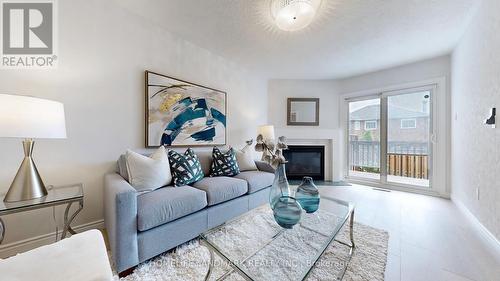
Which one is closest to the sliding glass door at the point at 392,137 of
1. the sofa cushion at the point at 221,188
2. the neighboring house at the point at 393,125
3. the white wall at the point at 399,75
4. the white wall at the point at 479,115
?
the neighboring house at the point at 393,125

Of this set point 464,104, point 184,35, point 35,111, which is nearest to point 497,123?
A: point 464,104

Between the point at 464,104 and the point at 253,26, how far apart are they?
278 cm

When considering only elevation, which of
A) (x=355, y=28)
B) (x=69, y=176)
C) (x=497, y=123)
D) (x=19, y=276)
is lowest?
(x=19, y=276)

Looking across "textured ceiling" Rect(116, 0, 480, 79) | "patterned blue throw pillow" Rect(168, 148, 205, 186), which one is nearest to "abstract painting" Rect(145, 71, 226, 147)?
"patterned blue throw pillow" Rect(168, 148, 205, 186)

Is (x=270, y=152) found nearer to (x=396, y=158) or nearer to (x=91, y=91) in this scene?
(x=91, y=91)

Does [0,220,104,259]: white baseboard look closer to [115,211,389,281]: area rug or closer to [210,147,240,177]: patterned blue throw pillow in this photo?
[115,211,389,281]: area rug

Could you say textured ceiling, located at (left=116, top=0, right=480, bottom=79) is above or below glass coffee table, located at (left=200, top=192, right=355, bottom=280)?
above

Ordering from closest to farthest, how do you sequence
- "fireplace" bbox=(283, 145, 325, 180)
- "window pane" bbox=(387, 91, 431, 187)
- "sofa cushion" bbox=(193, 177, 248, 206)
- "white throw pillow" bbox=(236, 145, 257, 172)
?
"sofa cushion" bbox=(193, 177, 248, 206), "white throw pillow" bbox=(236, 145, 257, 172), "window pane" bbox=(387, 91, 431, 187), "fireplace" bbox=(283, 145, 325, 180)

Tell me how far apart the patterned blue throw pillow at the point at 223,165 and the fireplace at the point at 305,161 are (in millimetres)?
1983

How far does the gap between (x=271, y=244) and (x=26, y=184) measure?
1.74 metres

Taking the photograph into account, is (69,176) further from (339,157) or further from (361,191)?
(339,157)

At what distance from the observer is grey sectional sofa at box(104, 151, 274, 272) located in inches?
49.5

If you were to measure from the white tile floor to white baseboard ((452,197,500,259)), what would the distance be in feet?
0.11

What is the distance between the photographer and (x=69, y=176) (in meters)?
1.71
